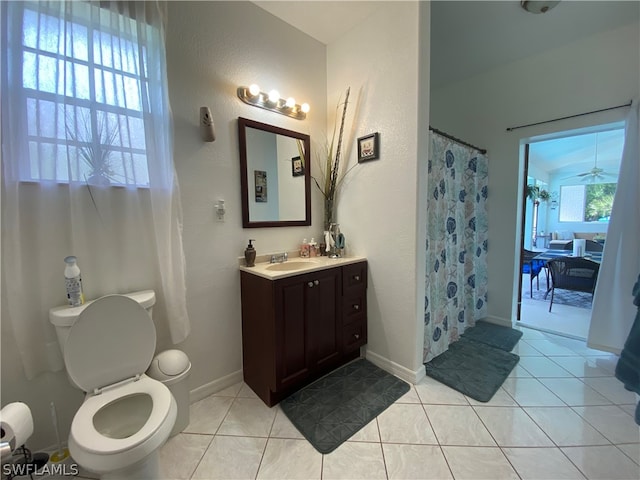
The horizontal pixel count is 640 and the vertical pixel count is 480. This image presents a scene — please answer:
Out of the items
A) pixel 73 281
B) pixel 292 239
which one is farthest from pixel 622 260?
pixel 73 281

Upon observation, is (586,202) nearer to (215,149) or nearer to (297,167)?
(297,167)

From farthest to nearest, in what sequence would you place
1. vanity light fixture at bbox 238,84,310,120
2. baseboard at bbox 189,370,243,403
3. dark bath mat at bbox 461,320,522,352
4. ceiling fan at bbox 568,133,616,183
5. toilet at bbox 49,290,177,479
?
ceiling fan at bbox 568,133,616,183 < dark bath mat at bbox 461,320,522,352 < vanity light fixture at bbox 238,84,310,120 < baseboard at bbox 189,370,243,403 < toilet at bbox 49,290,177,479

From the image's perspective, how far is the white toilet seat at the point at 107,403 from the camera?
0.95 metres

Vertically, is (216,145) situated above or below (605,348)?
above

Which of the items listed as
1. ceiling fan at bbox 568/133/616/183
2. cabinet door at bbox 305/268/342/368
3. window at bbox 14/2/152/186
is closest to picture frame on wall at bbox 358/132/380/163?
cabinet door at bbox 305/268/342/368

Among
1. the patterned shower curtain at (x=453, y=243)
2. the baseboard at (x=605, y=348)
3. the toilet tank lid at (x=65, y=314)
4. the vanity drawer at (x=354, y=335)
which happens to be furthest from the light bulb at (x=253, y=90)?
the baseboard at (x=605, y=348)

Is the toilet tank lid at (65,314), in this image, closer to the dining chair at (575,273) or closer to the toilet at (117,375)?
the toilet at (117,375)

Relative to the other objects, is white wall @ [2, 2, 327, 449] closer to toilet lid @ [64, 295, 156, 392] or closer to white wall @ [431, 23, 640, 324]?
toilet lid @ [64, 295, 156, 392]

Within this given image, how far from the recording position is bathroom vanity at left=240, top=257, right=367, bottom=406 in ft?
5.34

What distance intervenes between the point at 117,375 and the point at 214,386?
0.71 meters

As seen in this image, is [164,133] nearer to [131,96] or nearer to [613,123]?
[131,96]

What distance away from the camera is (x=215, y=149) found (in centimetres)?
175

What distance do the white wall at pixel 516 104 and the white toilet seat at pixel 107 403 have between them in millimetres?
3191

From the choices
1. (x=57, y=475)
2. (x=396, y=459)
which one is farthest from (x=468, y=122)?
(x=57, y=475)
